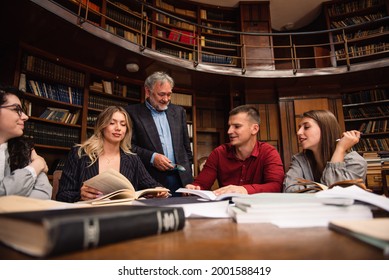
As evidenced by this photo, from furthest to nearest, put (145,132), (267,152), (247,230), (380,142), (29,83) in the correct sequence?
(380,142) → (29,83) → (145,132) → (267,152) → (247,230)

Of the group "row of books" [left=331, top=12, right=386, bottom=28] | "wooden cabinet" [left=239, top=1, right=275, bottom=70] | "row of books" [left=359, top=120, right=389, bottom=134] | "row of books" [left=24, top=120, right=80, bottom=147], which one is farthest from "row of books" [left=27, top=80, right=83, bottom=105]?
"row of books" [left=331, top=12, right=386, bottom=28]

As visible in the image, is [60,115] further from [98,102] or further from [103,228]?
[103,228]

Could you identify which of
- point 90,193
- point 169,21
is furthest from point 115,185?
point 169,21

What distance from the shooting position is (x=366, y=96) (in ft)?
15.3

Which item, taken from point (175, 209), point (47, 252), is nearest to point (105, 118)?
point (175, 209)

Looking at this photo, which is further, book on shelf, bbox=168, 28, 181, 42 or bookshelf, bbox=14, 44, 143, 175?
book on shelf, bbox=168, 28, 181, 42

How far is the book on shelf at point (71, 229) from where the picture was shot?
11.2 inches

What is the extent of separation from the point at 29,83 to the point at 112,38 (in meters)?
1.20

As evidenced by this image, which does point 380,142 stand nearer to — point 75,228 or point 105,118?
point 105,118

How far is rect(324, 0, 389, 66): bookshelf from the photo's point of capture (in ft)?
15.4

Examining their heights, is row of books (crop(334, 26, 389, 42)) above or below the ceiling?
below

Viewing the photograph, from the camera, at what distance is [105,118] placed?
1.70 meters

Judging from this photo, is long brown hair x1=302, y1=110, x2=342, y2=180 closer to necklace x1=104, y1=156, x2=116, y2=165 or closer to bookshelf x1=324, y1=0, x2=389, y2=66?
necklace x1=104, y1=156, x2=116, y2=165

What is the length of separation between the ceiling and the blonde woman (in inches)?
182
